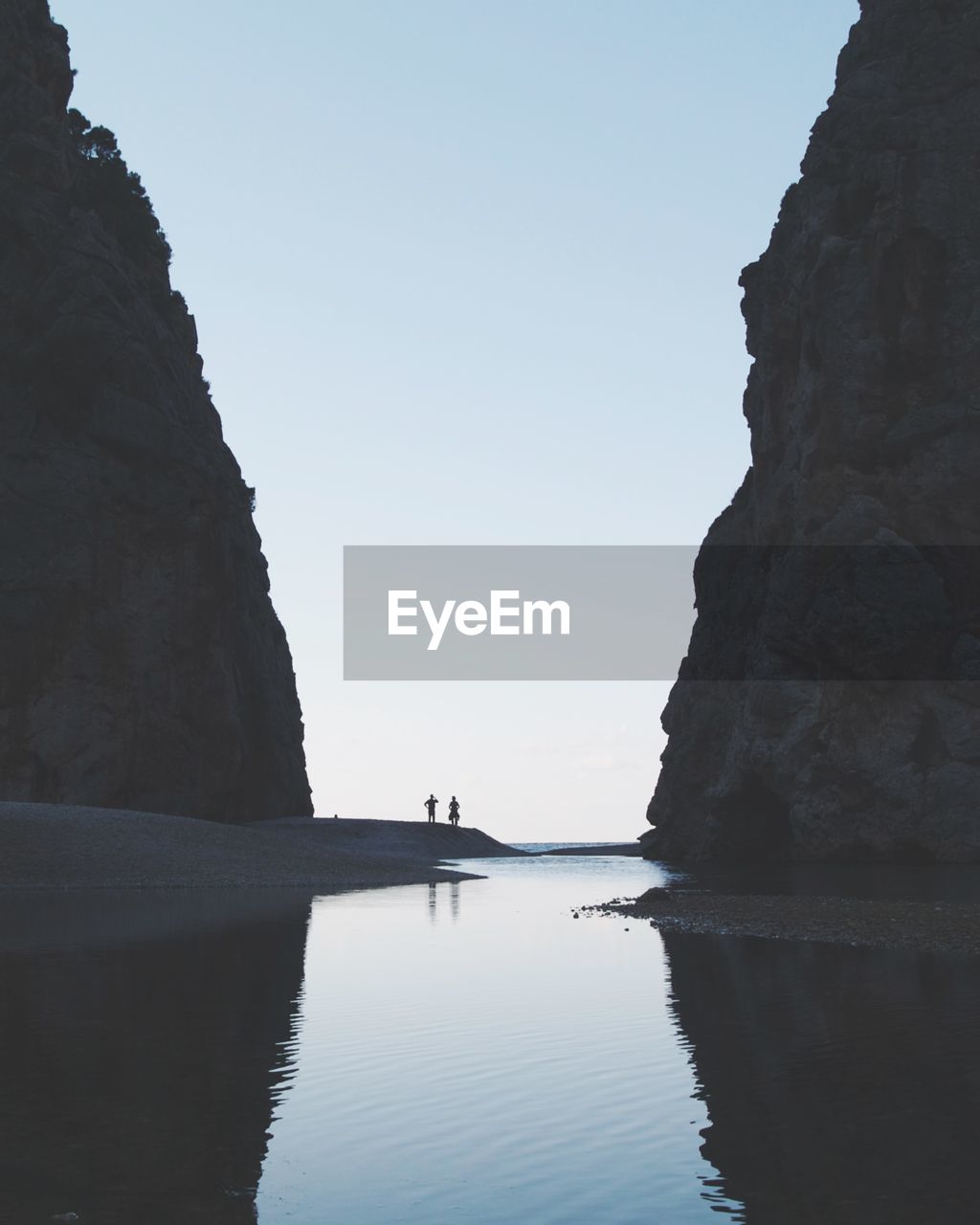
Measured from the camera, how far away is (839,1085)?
15109mm

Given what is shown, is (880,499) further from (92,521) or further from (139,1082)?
(139,1082)

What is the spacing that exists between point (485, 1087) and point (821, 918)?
2450 centimetres

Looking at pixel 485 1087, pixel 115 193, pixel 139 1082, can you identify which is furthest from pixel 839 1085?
pixel 115 193

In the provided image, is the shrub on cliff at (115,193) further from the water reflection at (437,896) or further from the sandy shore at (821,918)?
the sandy shore at (821,918)

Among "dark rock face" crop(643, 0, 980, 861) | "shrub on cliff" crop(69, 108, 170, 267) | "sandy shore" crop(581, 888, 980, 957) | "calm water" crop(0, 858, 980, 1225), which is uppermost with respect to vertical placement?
"shrub on cliff" crop(69, 108, 170, 267)

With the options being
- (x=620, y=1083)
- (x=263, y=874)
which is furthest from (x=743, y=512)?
(x=620, y=1083)

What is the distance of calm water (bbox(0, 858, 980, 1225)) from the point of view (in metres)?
11.1

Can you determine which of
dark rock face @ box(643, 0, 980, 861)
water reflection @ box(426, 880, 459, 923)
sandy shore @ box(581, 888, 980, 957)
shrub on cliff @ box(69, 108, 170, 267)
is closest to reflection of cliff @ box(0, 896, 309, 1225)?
sandy shore @ box(581, 888, 980, 957)

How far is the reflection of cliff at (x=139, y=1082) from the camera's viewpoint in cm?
1110

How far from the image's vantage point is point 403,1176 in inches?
466

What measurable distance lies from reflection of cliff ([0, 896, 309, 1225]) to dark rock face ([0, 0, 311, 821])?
188 feet

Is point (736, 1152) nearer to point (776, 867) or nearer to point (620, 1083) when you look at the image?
point (620, 1083)

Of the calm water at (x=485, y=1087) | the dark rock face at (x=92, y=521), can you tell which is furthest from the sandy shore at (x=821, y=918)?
the dark rock face at (x=92, y=521)

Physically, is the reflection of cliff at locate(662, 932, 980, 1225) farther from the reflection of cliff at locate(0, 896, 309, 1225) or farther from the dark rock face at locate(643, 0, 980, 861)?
the dark rock face at locate(643, 0, 980, 861)
